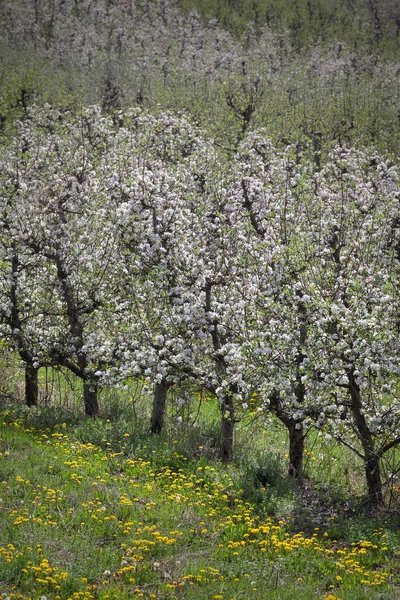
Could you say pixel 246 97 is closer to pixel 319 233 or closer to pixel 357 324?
pixel 319 233

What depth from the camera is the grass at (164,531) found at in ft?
26.3

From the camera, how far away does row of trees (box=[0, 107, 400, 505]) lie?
453 inches

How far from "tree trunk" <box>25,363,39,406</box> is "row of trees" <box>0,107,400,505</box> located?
0.04m

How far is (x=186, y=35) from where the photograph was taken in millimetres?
99375

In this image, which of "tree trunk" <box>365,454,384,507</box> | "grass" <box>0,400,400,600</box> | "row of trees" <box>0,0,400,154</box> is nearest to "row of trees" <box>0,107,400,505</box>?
"tree trunk" <box>365,454,384,507</box>

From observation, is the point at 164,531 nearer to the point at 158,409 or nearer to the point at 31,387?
the point at 158,409

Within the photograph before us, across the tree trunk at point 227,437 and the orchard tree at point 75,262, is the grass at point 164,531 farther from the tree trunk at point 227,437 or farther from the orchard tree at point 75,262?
the orchard tree at point 75,262

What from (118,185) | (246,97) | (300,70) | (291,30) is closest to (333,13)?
(291,30)

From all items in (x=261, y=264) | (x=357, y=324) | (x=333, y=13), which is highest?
(x=333, y=13)

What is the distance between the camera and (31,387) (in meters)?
18.0

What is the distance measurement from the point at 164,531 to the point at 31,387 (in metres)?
9.36

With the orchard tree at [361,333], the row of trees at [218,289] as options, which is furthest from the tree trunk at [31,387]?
the orchard tree at [361,333]

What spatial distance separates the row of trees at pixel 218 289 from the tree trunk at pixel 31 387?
4cm

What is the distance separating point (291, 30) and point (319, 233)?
4162 inches
